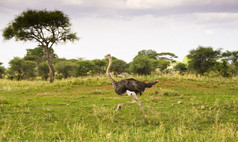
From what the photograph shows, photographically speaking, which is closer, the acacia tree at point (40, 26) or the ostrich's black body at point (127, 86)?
Answer: the ostrich's black body at point (127, 86)

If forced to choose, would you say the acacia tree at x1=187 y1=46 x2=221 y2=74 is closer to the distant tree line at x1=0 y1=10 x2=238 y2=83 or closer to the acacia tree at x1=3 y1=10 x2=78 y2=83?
the distant tree line at x1=0 y1=10 x2=238 y2=83

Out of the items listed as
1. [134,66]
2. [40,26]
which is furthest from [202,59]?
[40,26]

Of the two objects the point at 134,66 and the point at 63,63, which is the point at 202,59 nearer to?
the point at 134,66

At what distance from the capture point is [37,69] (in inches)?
1629

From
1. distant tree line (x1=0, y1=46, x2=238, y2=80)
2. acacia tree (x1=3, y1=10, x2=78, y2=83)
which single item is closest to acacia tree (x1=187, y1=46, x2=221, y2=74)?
distant tree line (x1=0, y1=46, x2=238, y2=80)

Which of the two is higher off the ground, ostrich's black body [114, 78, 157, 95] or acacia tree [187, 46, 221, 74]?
acacia tree [187, 46, 221, 74]

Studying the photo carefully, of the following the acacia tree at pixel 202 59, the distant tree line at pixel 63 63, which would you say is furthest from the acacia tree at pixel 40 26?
the acacia tree at pixel 202 59

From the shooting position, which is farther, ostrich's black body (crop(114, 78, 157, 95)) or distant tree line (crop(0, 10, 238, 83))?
distant tree line (crop(0, 10, 238, 83))

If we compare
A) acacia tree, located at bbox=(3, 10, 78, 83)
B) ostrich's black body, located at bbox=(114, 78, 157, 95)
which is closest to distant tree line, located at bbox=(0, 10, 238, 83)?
acacia tree, located at bbox=(3, 10, 78, 83)

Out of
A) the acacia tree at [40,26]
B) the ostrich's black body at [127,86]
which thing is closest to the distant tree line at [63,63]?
the acacia tree at [40,26]

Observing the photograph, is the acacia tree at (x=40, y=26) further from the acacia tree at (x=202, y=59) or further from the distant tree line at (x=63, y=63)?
the acacia tree at (x=202, y=59)

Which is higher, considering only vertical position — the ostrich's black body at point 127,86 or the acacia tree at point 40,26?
the acacia tree at point 40,26

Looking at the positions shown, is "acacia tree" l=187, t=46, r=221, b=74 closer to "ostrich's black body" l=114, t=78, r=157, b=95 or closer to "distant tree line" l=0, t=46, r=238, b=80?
"distant tree line" l=0, t=46, r=238, b=80

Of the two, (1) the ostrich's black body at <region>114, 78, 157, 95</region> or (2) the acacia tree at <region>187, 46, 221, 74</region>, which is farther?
(2) the acacia tree at <region>187, 46, 221, 74</region>
